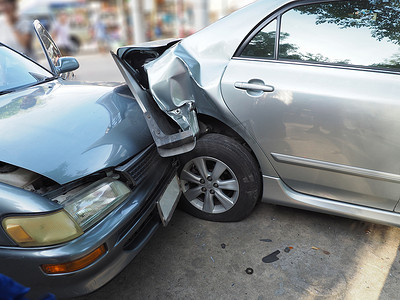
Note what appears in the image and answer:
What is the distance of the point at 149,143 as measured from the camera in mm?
1928

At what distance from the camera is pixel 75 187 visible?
1.57 metres

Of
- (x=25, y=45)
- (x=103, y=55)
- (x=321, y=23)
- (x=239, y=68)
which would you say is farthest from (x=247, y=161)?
(x=103, y=55)

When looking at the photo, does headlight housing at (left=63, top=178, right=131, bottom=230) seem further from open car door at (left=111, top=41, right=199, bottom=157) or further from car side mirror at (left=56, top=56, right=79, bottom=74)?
car side mirror at (left=56, top=56, right=79, bottom=74)

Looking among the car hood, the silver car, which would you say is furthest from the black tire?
the car hood

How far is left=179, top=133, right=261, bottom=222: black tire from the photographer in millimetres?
2055

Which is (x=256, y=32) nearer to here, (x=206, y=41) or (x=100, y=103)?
(x=206, y=41)

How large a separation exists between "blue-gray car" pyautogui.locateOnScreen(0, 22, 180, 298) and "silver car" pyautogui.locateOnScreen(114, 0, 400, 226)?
0.72 feet

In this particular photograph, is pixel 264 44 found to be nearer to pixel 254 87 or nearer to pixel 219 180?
pixel 254 87

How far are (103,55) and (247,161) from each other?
12432mm

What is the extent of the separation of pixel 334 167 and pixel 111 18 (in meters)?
15.5

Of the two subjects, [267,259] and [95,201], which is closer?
[95,201]

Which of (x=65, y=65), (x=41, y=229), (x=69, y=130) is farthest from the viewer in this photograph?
(x=65, y=65)

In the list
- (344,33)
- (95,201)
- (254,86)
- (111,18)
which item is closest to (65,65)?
(95,201)

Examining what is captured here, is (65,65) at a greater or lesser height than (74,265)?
greater
